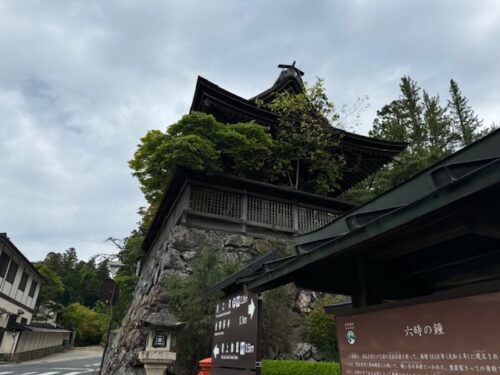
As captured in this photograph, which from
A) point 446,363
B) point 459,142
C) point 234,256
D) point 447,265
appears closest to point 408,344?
point 446,363

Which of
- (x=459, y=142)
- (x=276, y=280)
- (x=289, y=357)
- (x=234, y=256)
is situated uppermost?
(x=459, y=142)

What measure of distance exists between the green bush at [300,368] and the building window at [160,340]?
90.8 inches

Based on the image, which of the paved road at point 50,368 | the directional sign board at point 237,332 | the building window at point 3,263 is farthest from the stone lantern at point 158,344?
the building window at point 3,263

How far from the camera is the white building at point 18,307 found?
2666cm

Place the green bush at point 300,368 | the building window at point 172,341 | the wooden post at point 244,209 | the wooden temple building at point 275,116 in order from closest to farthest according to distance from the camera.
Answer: the green bush at point 300,368 → the building window at point 172,341 → the wooden post at point 244,209 → the wooden temple building at point 275,116

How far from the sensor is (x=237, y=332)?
419cm

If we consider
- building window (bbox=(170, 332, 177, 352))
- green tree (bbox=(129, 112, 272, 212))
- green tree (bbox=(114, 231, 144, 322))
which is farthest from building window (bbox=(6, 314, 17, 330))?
building window (bbox=(170, 332, 177, 352))

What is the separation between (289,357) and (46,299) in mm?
43968

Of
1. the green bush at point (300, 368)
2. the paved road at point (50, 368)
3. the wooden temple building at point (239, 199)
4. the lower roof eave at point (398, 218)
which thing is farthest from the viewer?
the paved road at point (50, 368)

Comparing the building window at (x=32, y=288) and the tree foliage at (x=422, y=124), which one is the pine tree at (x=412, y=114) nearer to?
the tree foliage at (x=422, y=124)

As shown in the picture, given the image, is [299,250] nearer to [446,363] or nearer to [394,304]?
[394,304]

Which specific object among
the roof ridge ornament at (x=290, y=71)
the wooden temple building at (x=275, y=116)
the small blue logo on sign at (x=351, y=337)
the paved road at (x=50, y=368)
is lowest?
the paved road at (x=50, y=368)

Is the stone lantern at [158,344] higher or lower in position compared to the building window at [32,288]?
lower

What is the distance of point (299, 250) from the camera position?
3.50 metres
